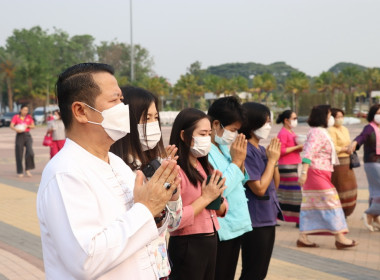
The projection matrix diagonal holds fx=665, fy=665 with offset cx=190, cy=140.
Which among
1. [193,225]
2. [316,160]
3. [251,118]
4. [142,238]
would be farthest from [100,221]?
[316,160]

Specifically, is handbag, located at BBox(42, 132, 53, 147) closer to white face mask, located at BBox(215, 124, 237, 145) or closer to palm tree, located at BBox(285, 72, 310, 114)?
white face mask, located at BBox(215, 124, 237, 145)

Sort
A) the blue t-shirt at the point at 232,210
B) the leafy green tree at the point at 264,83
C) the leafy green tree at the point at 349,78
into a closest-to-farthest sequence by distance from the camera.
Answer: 1. the blue t-shirt at the point at 232,210
2. the leafy green tree at the point at 349,78
3. the leafy green tree at the point at 264,83

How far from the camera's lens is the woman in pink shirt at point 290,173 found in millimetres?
8719

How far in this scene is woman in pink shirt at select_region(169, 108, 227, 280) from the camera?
3656 mm

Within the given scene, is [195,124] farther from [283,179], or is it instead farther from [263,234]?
[283,179]

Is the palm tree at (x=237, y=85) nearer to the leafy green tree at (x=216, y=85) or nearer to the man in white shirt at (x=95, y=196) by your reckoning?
the leafy green tree at (x=216, y=85)

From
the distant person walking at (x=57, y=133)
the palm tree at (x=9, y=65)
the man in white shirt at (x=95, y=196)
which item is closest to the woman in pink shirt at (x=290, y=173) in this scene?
the man in white shirt at (x=95, y=196)

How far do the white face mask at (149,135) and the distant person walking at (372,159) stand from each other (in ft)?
18.9

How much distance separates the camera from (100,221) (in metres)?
2.08

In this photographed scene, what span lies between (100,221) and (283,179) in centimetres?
690

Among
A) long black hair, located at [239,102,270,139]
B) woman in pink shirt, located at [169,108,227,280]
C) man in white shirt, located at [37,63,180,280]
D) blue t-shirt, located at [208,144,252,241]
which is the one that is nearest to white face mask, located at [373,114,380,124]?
long black hair, located at [239,102,270,139]

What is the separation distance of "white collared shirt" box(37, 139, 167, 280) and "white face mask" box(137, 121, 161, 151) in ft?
3.35

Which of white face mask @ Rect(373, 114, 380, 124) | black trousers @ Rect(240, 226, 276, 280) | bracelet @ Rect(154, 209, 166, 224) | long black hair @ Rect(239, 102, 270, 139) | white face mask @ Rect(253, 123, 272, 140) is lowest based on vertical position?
black trousers @ Rect(240, 226, 276, 280)

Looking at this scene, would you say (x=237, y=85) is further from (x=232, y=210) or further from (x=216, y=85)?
(x=232, y=210)
